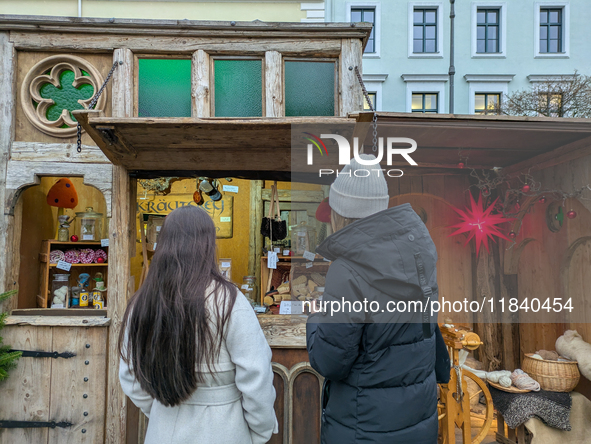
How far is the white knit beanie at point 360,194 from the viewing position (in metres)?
1.81

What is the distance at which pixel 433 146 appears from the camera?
4227 millimetres

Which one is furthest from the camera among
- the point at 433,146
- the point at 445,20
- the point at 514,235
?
the point at 445,20

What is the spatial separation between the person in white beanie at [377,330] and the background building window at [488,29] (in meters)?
17.0

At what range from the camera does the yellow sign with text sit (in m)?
6.14

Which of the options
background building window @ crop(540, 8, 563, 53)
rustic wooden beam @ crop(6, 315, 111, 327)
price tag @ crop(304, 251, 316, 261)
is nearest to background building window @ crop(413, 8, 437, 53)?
background building window @ crop(540, 8, 563, 53)

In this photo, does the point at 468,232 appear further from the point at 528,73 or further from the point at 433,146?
the point at 528,73

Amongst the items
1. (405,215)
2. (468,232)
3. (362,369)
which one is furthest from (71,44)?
(468,232)

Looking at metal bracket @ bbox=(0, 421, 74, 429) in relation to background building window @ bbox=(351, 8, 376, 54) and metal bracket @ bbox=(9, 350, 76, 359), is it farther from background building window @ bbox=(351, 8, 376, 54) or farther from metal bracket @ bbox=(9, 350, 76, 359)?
background building window @ bbox=(351, 8, 376, 54)

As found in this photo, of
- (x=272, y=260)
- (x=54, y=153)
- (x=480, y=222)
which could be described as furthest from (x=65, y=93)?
(x=480, y=222)

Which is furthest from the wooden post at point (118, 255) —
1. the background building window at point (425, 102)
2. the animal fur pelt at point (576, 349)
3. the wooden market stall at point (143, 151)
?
the background building window at point (425, 102)

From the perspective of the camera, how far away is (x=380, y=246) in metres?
1.62

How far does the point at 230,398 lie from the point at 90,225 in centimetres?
359

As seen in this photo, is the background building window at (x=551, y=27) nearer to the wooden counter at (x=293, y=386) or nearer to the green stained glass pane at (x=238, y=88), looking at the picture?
the green stained glass pane at (x=238, y=88)

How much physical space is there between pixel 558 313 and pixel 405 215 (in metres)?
3.76
